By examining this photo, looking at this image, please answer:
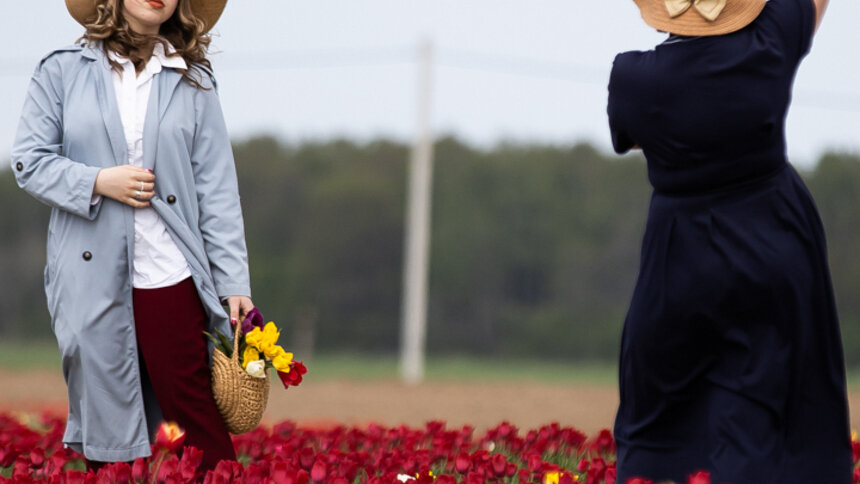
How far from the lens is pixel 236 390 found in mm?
3129

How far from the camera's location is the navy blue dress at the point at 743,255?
254cm

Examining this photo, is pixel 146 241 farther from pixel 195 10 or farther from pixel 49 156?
pixel 195 10

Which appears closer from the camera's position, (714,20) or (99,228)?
(714,20)

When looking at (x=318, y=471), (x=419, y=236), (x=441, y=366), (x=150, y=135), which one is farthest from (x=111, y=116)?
(x=441, y=366)

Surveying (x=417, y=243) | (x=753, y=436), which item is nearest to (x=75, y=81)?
(x=753, y=436)

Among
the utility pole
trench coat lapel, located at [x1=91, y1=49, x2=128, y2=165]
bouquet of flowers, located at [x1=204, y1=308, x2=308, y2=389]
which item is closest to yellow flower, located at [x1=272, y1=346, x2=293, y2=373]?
bouquet of flowers, located at [x1=204, y1=308, x2=308, y2=389]

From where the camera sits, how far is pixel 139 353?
3.13m

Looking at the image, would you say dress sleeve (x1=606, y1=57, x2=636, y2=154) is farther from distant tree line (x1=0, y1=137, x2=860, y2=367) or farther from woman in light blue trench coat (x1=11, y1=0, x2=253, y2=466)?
distant tree line (x1=0, y1=137, x2=860, y2=367)

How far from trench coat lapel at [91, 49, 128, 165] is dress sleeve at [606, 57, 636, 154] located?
133 centimetres

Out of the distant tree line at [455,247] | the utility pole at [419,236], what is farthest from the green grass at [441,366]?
the utility pole at [419,236]

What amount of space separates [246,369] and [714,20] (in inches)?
60.6

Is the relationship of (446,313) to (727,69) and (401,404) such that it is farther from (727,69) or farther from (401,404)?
(727,69)

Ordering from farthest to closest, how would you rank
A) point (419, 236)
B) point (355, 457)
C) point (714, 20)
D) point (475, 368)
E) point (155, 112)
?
point (475, 368)
point (419, 236)
point (355, 457)
point (155, 112)
point (714, 20)

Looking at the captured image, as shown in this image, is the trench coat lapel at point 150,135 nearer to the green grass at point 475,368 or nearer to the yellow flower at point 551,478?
the yellow flower at point 551,478
